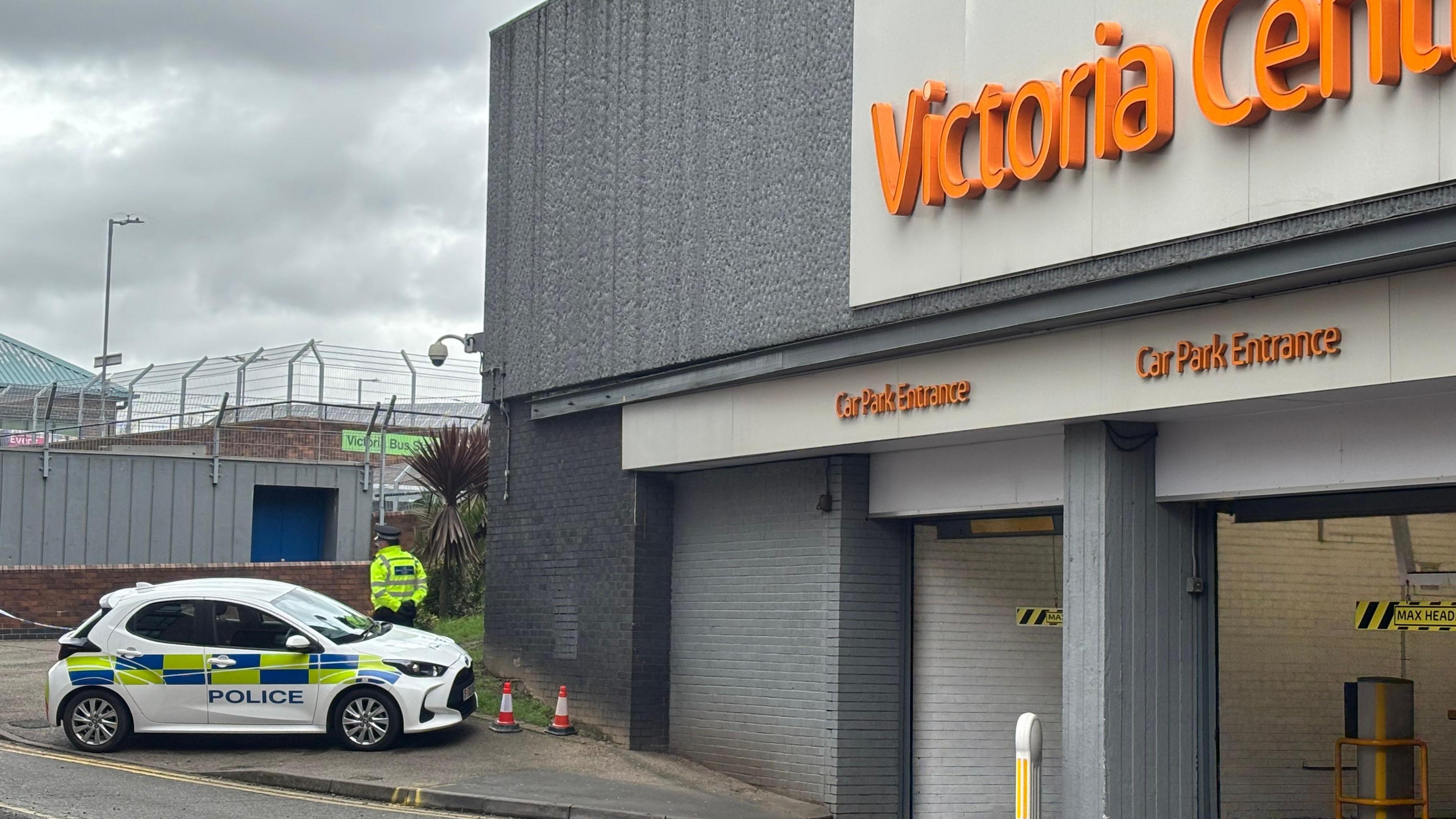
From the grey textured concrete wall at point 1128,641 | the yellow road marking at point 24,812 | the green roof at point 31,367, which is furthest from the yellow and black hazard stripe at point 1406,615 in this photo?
the green roof at point 31,367

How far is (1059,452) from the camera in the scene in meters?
11.5

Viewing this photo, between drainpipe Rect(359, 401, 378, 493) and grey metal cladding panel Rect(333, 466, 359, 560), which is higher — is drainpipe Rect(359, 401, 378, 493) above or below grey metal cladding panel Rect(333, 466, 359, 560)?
above

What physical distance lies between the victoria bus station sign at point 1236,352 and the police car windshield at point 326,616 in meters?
8.14

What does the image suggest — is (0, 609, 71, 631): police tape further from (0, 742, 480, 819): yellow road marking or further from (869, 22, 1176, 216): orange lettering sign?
(869, 22, 1176, 216): orange lettering sign

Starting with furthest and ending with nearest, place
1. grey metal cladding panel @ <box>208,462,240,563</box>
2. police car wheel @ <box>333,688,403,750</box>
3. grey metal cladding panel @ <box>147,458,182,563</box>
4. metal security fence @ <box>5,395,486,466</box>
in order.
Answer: metal security fence @ <box>5,395,486,466</box>
grey metal cladding panel @ <box>208,462,240,563</box>
grey metal cladding panel @ <box>147,458,182,563</box>
police car wheel @ <box>333,688,403,750</box>

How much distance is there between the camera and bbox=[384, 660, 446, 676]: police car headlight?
1426 centimetres

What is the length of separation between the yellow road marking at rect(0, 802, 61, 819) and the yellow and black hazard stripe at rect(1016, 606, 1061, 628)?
783cm

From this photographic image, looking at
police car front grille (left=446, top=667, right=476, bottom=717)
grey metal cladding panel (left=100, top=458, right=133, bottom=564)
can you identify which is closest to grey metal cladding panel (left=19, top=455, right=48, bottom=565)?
grey metal cladding panel (left=100, top=458, right=133, bottom=564)

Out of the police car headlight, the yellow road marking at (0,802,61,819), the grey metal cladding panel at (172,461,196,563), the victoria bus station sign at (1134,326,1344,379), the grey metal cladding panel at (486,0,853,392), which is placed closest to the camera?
the victoria bus station sign at (1134,326,1344,379)

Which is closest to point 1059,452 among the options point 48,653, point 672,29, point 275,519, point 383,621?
point 672,29

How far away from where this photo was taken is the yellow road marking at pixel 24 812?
35.0 ft

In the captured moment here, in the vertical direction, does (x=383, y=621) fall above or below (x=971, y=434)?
below

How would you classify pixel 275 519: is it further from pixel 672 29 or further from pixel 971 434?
pixel 971 434

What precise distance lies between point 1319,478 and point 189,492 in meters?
23.3
